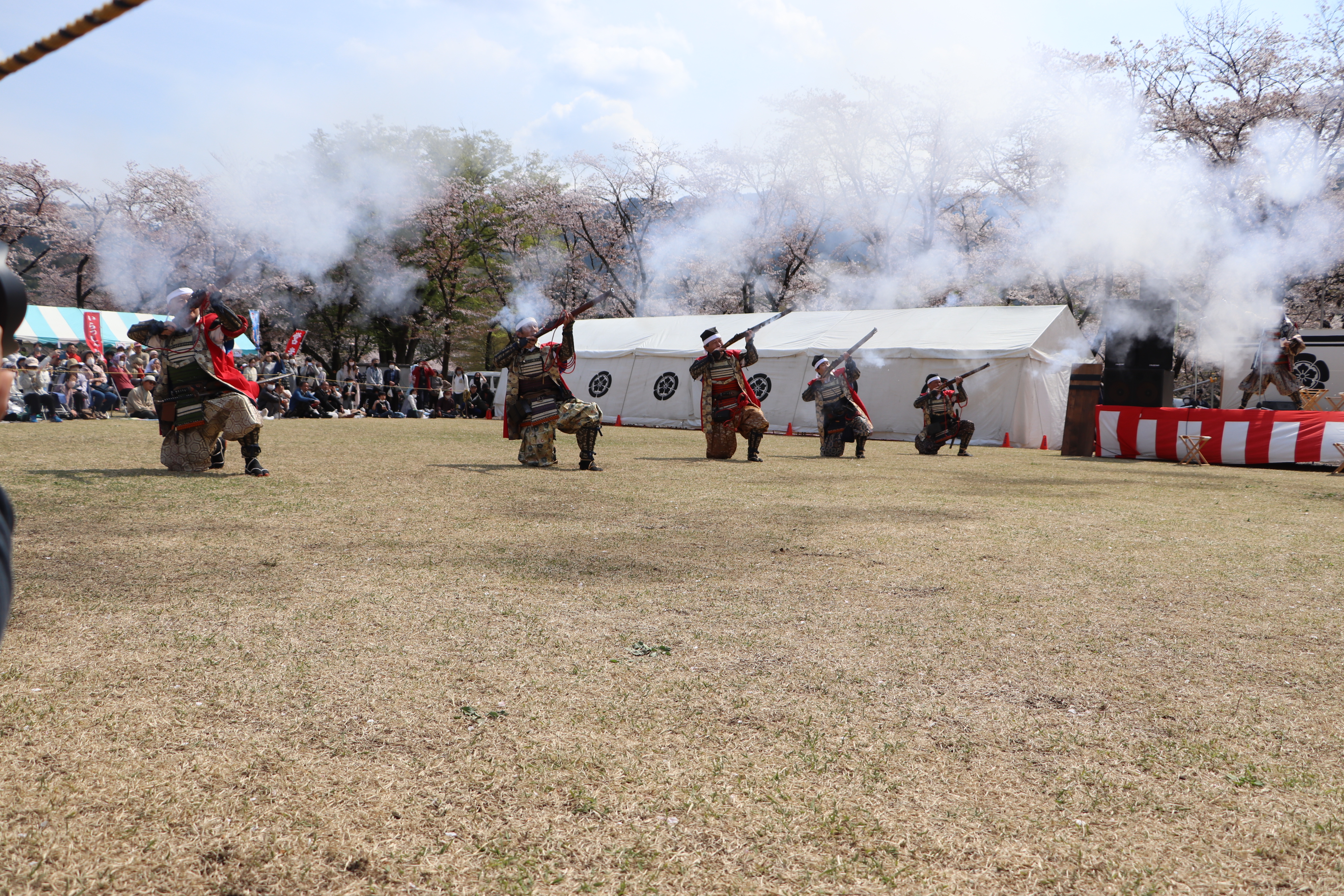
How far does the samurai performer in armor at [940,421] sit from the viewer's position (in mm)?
16453

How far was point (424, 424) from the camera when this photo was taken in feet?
72.0

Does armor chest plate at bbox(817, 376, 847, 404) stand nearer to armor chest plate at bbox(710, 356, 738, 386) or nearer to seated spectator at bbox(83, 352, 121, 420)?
armor chest plate at bbox(710, 356, 738, 386)

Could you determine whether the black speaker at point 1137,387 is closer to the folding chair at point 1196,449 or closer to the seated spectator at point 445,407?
the folding chair at point 1196,449

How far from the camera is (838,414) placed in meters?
14.9

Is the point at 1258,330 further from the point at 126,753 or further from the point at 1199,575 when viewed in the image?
the point at 126,753

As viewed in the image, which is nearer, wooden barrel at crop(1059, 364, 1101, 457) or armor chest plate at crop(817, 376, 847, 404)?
armor chest plate at crop(817, 376, 847, 404)

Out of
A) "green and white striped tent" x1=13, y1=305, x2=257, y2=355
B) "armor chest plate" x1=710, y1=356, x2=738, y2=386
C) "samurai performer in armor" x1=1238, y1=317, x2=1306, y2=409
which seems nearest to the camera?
"armor chest plate" x1=710, y1=356, x2=738, y2=386

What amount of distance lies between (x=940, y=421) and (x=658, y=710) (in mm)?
14431

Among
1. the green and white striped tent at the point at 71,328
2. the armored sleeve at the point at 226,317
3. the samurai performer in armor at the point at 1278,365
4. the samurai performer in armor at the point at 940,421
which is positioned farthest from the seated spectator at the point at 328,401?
the samurai performer in armor at the point at 1278,365

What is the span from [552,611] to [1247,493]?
9055 millimetres

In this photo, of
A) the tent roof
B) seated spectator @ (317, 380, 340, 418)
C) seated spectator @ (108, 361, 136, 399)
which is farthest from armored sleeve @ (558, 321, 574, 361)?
seated spectator @ (317, 380, 340, 418)

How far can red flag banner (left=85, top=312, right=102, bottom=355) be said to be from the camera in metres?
22.0

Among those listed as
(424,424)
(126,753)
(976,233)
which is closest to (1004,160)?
(976,233)

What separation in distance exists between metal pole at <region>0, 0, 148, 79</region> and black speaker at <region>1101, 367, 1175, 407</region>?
1805 centimetres
